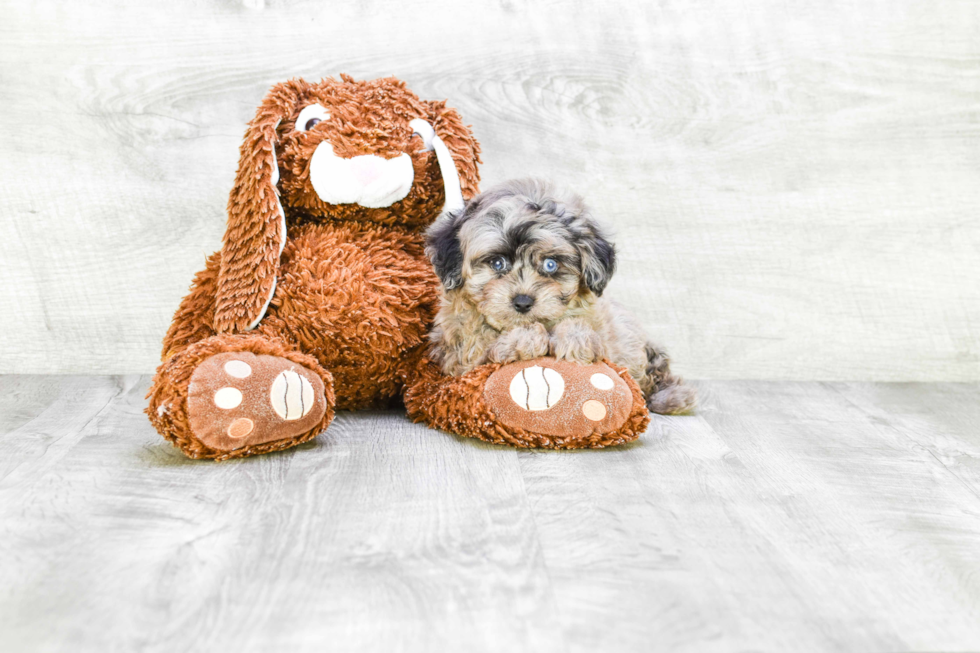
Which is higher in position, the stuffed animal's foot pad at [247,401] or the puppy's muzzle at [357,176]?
the puppy's muzzle at [357,176]

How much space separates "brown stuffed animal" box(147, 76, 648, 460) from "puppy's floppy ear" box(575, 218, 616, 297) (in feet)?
0.48

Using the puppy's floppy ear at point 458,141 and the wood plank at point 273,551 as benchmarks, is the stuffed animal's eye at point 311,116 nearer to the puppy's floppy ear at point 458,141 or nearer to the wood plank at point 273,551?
the puppy's floppy ear at point 458,141

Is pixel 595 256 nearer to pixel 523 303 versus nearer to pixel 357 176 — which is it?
pixel 523 303

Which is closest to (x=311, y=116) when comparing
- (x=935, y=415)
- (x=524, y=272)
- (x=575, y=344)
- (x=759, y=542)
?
(x=524, y=272)

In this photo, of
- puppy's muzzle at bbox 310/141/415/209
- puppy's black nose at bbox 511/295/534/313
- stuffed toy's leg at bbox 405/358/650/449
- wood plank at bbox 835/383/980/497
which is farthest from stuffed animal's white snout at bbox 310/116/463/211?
wood plank at bbox 835/383/980/497

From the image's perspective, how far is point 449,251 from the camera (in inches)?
56.2

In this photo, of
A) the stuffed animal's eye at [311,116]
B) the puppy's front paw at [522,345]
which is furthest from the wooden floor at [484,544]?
the stuffed animal's eye at [311,116]

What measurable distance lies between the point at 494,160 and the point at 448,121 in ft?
1.44

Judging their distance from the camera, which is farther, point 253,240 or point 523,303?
point 253,240

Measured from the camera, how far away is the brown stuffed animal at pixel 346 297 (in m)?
1.35

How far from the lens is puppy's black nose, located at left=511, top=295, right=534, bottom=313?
4.57 ft

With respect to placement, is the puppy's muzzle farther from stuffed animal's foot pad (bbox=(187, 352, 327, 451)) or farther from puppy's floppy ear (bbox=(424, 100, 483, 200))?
stuffed animal's foot pad (bbox=(187, 352, 327, 451))

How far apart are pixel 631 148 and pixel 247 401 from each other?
1.24 m

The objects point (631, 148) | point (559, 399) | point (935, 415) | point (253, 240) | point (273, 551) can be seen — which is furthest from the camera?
point (631, 148)
